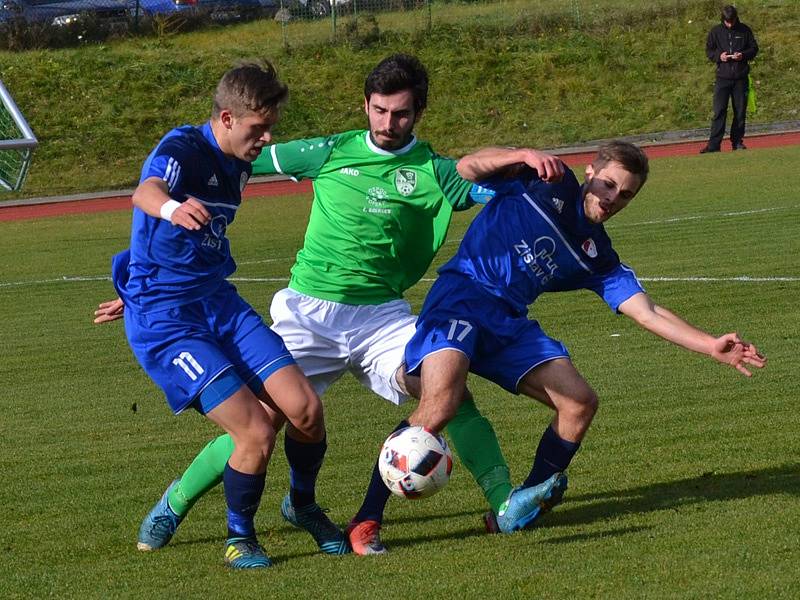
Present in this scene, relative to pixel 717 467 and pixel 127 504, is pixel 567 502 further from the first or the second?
pixel 127 504

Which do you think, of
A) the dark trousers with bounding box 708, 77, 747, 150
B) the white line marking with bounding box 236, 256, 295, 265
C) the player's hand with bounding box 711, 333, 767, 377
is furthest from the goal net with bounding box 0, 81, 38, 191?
the dark trousers with bounding box 708, 77, 747, 150

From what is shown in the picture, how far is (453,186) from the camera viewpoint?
5.87 metres

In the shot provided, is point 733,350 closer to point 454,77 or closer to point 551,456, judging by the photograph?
point 551,456

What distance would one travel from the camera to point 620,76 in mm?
31984

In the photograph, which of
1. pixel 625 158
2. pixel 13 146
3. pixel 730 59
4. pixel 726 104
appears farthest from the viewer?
pixel 726 104

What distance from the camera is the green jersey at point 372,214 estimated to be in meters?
5.89

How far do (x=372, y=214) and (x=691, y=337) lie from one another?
56.0 inches

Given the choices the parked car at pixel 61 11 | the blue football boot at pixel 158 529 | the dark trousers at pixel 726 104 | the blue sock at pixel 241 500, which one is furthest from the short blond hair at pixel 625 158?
the parked car at pixel 61 11

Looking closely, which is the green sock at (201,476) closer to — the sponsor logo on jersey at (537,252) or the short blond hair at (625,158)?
the sponsor logo on jersey at (537,252)

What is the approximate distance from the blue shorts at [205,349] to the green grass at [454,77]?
71.2 feet

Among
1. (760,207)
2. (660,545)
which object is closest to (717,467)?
(660,545)

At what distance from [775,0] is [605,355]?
28771 millimetres

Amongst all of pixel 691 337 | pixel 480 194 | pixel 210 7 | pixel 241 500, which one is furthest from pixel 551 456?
pixel 210 7

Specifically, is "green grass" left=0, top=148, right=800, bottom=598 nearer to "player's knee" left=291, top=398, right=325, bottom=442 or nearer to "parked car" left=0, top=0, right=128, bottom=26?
"player's knee" left=291, top=398, right=325, bottom=442
